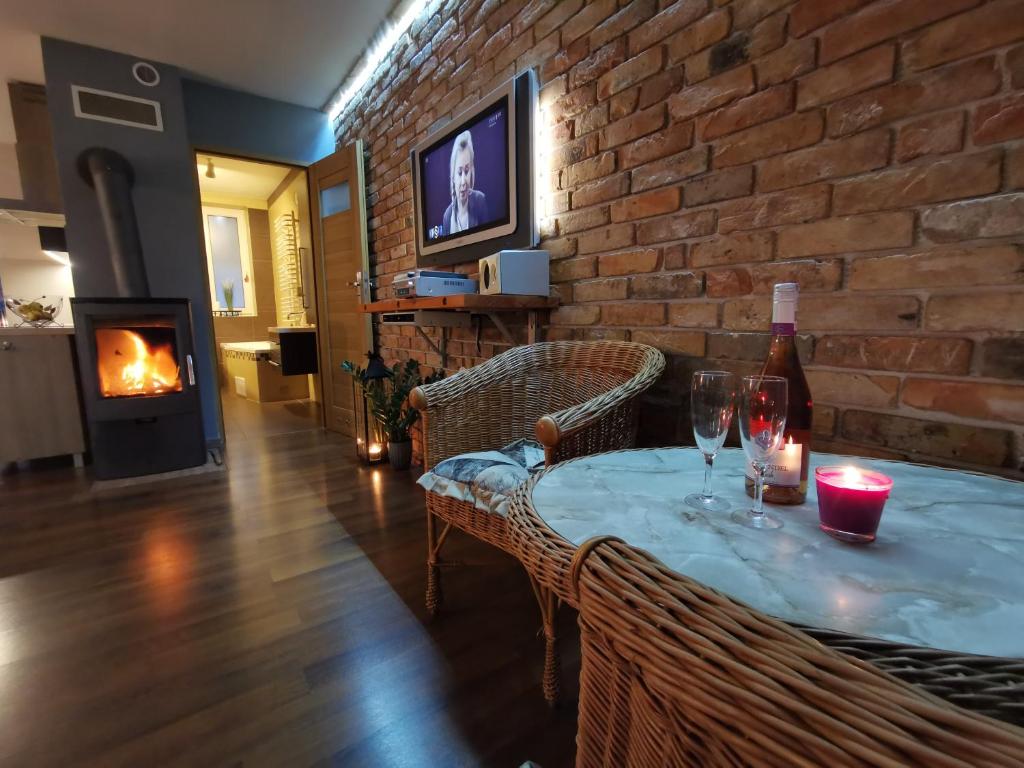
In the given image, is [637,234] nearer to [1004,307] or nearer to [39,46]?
[1004,307]

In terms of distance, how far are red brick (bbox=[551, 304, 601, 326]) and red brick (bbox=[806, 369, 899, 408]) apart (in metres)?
0.76

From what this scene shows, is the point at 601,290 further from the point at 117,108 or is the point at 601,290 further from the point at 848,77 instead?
the point at 117,108

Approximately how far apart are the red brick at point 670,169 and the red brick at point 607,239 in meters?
0.13

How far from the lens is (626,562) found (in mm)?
423

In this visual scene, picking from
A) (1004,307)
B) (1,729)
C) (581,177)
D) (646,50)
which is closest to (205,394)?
(1,729)

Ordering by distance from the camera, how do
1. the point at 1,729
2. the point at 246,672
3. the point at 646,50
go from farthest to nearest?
1. the point at 646,50
2. the point at 246,672
3. the point at 1,729

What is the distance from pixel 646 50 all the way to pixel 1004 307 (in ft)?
3.83

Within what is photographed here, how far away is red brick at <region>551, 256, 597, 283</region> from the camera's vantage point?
1.71 metres

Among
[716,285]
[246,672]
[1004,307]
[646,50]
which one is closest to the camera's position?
[1004,307]

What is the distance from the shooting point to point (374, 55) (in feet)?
9.85

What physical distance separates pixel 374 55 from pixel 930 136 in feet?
10.4

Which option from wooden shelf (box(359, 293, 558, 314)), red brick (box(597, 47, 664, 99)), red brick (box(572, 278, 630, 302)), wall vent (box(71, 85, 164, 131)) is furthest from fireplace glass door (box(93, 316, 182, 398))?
red brick (box(597, 47, 664, 99))

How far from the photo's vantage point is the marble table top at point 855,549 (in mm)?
401

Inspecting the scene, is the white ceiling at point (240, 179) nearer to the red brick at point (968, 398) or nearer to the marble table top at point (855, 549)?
the marble table top at point (855, 549)
